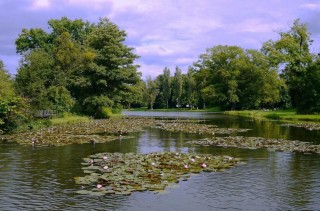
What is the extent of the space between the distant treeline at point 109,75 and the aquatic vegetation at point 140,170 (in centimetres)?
1554

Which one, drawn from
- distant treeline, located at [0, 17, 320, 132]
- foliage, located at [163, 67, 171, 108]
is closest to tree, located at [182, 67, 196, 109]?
foliage, located at [163, 67, 171, 108]

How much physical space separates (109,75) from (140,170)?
135ft

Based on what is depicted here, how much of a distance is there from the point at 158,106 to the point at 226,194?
129669mm

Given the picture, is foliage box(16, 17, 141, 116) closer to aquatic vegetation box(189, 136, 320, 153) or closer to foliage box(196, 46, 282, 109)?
aquatic vegetation box(189, 136, 320, 153)

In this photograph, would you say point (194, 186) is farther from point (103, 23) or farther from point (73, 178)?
point (103, 23)

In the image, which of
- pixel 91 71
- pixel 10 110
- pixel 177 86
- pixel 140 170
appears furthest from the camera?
pixel 177 86

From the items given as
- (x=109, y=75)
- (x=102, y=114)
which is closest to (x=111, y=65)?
(x=109, y=75)

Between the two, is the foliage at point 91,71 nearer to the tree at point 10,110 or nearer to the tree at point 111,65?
the tree at point 111,65

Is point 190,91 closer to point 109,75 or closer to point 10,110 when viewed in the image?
point 109,75

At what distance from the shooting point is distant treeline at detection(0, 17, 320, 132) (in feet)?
128

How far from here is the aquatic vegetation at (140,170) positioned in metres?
12.5

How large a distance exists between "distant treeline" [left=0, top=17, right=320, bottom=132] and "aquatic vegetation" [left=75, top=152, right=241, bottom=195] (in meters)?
15.5

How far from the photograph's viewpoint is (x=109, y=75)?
5478 centimetres

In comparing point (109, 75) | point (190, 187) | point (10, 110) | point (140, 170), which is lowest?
point (190, 187)
